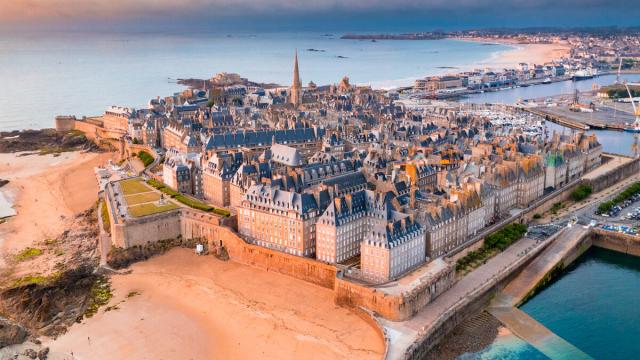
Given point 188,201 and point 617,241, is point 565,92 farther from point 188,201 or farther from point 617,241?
point 188,201

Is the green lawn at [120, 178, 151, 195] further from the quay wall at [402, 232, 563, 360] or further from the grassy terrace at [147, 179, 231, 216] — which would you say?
the quay wall at [402, 232, 563, 360]

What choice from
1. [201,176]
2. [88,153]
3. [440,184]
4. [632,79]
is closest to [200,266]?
[201,176]

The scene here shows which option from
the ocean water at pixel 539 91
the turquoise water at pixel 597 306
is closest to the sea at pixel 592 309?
the turquoise water at pixel 597 306

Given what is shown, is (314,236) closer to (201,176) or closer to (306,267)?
(306,267)

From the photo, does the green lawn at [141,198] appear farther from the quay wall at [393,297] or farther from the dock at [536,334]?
the dock at [536,334]

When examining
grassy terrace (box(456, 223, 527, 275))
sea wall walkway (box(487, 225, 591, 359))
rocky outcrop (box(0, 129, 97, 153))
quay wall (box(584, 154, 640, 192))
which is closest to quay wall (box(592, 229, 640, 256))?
sea wall walkway (box(487, 225, 591, 359))

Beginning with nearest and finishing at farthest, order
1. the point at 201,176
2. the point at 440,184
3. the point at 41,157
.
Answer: the point at 440,184 → the point at 201,176 → the point at 41,157

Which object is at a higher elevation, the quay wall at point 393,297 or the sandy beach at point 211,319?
the quay wall at point 393,297
